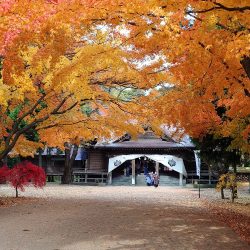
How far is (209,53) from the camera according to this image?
32.9 feet

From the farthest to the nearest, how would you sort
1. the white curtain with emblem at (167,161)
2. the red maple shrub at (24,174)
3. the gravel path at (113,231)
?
the white curtain with emblem at (167,161) → the red maple shrub at (24,174) → the gravel path at (113,231)

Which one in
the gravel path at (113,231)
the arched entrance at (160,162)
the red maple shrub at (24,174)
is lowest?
the gravel path at (113,231)

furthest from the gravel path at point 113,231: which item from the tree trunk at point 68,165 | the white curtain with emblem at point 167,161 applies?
the tree trunk at point 68,165

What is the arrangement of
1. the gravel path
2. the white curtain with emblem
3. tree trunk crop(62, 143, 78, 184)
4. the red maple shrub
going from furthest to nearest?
tree trunk crop(62, 143, 78, 184)
the white curtain with emblem
the red maple shrub
the gravel path

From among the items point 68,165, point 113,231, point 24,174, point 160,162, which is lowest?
point 113,231

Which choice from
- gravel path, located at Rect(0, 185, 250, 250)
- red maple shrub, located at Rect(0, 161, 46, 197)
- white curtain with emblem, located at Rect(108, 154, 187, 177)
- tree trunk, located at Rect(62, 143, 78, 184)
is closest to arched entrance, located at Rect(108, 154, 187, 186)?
white curtain with emblem, located at Rect(108, 154, 187, 177)

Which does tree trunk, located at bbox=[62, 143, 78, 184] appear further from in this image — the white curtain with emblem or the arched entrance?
the white curtain with emblem

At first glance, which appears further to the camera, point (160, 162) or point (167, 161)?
point (160, 162)

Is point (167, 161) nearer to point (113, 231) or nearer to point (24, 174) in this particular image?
point (24, 174)

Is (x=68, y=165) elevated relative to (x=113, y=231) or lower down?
elevated

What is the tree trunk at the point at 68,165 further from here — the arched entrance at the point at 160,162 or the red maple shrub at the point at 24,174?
the red maple shrub at the point at 24,174

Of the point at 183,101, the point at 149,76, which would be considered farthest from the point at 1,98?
the point at 183,101

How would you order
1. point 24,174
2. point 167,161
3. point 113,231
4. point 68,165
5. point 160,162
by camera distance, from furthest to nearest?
point 68,165
point 160,162
point 167,161
point 24,174
point 113,231

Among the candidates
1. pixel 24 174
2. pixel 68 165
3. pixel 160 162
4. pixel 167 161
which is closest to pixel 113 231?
pixel 24 174
